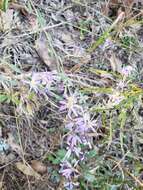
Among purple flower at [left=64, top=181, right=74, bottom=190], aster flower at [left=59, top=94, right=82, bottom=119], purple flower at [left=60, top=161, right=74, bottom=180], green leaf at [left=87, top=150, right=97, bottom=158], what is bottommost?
purple flower at [left=64, top=181, right=74, bottom=190]

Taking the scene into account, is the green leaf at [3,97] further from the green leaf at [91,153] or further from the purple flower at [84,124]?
the green leaf at [91,153]

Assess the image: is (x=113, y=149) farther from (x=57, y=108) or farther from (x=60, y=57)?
(x=60, y=57)

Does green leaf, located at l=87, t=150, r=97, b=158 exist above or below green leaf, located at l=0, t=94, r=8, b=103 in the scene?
below

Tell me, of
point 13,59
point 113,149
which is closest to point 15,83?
point 13,59

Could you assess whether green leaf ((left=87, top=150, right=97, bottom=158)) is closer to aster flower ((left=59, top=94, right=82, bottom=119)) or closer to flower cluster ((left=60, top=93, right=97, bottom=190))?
flower cluster ((left=60, top=93, right=97, bottom=190))

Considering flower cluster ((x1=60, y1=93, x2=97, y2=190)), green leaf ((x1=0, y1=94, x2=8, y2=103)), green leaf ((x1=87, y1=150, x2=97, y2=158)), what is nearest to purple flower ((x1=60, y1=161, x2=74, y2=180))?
flower cluster ((x1=60, y1=93, x2=97, y2=190))

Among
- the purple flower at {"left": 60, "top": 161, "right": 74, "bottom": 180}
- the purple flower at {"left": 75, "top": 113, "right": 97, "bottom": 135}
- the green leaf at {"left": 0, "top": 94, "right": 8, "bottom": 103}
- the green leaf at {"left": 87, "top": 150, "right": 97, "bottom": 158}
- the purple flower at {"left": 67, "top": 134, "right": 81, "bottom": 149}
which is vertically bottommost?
the purple flower at {"left": 60, "top": 161, "right": 74, "bottom": 180}

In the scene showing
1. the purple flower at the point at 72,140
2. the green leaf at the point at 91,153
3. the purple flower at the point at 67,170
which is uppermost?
the purple flower at the point at 72,140

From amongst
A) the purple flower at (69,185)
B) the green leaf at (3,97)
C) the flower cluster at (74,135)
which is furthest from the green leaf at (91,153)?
the green leaf at (3,97)

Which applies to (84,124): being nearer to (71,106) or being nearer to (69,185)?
(71,106)

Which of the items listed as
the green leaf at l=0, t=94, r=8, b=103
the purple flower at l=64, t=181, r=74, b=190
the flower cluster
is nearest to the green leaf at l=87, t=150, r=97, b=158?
the flower cluster

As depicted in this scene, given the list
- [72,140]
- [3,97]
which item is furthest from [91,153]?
[3,97]

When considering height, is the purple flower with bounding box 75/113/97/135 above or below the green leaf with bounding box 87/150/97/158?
above

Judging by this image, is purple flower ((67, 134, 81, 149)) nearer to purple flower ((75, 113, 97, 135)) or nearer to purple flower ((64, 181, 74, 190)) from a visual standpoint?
purple flower ((75, 113, 97, 135))
